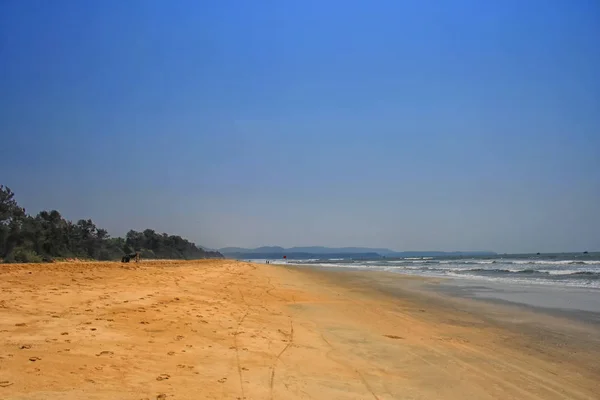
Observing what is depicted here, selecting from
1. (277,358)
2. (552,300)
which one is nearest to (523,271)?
(552,300)

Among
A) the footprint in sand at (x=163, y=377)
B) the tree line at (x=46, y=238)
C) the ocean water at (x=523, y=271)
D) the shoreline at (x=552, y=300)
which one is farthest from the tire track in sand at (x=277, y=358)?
the tree line at (x=46, y=238)

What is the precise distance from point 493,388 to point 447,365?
4.11 feet

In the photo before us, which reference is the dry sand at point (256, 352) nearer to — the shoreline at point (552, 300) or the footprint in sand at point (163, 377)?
the footprint in sand at point (163, 377)

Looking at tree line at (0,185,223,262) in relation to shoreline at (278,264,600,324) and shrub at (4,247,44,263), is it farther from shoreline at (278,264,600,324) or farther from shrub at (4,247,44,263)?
shoreline at (278,264,600,324)

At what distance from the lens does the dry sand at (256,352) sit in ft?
17.5

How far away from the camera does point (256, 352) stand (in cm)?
750

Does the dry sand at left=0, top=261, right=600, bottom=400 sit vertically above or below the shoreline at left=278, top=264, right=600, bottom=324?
above

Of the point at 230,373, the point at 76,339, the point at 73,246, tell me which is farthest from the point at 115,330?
the point at 73,246

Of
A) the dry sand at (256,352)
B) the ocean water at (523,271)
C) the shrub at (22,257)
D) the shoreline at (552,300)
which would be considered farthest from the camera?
the shrub at (22,257)

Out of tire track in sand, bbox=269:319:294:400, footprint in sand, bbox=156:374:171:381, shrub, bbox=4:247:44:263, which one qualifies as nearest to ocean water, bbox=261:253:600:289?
tire track in sand, bbox=269:319:294:400

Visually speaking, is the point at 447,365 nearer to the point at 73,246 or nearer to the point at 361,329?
the point at 361,329

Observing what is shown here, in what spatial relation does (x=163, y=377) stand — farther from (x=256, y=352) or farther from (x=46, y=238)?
(x=46, y=238)

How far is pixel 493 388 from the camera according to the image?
6469 millimetres

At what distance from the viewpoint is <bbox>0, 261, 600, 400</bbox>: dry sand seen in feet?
17.5
